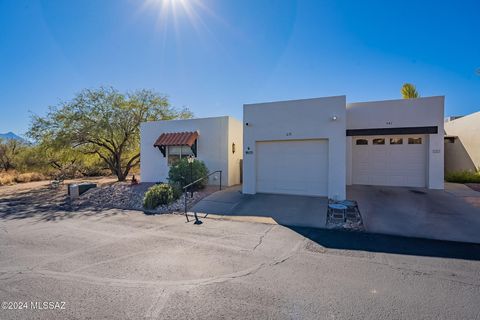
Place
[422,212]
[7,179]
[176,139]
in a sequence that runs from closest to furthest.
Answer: [422,212] < [176,139] < [7,179]

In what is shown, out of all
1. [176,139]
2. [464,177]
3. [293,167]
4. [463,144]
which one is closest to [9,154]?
[176,139]

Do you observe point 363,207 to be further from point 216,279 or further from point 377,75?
point 377,75

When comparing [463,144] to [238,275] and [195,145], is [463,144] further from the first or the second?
[238,275]

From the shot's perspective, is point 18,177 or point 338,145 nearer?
point 338,145

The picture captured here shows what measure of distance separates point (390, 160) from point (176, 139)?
11.2 metres

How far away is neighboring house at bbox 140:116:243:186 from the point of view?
12281 mm

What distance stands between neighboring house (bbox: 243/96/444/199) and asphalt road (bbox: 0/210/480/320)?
380 centimetres

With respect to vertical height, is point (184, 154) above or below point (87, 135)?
below

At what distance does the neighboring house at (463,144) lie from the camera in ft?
40.5

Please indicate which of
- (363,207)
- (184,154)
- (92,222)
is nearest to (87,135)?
(184,154)

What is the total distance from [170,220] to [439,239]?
7.00 meters

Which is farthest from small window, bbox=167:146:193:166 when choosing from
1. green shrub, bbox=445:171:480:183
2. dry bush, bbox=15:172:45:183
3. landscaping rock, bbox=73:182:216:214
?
dry bush, bbox=15:172:45:183

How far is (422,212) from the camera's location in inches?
274

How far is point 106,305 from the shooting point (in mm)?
2936
